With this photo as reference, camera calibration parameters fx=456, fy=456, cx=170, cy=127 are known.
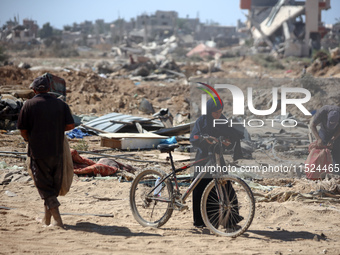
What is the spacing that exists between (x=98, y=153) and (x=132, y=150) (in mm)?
1043

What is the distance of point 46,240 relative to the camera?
448 centimetres

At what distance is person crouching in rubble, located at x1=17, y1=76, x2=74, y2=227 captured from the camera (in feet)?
15.4

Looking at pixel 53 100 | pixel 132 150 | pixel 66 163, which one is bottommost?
pixel 132 150

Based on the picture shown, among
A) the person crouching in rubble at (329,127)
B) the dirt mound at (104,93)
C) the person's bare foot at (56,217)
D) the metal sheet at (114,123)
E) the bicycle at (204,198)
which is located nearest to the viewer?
the bicycle at (204,198)

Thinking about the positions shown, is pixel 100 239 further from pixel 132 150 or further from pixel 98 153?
pixel 132 150

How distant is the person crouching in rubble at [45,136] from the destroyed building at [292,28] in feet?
121

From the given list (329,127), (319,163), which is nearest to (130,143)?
(319,163)

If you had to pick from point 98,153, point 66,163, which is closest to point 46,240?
point 66,163

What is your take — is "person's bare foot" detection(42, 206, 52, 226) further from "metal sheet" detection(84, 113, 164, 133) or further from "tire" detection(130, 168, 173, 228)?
"metal sheet" detection(84, 113, 164, 133)

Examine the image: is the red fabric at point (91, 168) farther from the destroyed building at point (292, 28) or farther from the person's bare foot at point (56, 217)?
the destroyed building at point (292, 28)

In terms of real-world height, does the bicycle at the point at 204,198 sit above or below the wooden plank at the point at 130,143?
above

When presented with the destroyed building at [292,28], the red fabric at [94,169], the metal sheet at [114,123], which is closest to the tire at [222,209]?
the red fabric at [94,169]

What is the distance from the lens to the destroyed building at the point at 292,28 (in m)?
40.0

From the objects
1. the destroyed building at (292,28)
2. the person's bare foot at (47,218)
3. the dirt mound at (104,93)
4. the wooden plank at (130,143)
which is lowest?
the wooden plank at (130,143)
